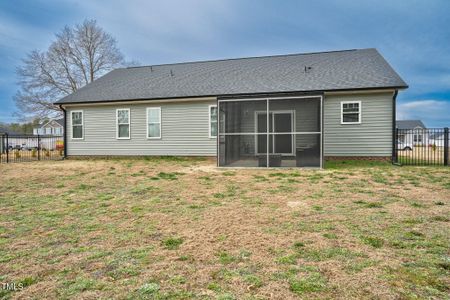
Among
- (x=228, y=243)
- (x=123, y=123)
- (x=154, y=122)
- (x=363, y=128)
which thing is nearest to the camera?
(x=228, y=243)

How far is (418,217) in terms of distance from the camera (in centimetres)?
390

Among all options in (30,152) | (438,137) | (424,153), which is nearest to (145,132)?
(30,152)

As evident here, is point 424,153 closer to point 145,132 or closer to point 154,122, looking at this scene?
point 154,122

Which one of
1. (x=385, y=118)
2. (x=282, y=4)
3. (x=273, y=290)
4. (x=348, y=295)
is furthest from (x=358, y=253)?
(x=282, y=4)

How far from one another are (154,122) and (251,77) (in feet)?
18.2

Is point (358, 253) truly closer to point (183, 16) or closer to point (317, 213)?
point (317, 213)

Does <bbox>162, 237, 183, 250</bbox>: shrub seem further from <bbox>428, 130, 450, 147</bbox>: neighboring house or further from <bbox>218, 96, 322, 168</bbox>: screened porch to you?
<bbox>428, 130, 450, 147</bbox>: neighboring house

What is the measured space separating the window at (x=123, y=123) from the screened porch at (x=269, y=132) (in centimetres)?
623

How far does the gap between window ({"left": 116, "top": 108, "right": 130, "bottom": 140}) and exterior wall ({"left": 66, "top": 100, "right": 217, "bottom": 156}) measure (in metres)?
0.19

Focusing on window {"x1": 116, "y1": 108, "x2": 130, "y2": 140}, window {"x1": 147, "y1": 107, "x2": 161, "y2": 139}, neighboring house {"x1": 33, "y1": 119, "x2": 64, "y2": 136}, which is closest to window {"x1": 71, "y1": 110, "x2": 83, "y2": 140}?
window {"x1": 116, "y1": 108, "x2": 130, "y2": 140}

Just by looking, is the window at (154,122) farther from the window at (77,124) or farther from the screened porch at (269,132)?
the screened porch at (269,132)

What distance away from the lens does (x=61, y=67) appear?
925 inches

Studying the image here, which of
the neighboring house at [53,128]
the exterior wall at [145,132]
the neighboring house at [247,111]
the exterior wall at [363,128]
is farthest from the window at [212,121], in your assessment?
the neighboring house at [53,128]

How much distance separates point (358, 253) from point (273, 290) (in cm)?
117
